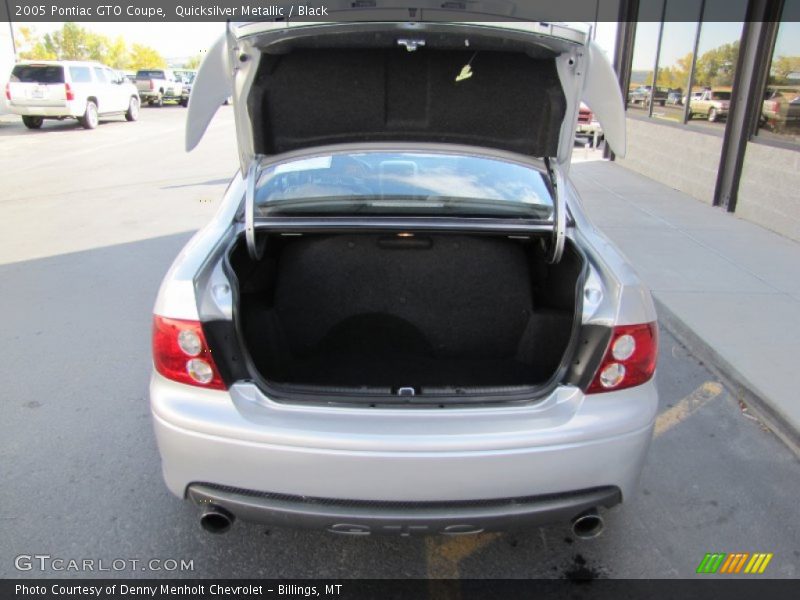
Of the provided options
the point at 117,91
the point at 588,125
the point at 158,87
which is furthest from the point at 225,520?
the point at 158,87

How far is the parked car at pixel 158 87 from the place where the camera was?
30825 millimetres

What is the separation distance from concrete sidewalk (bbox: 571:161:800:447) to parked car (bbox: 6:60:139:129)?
15.9 metres

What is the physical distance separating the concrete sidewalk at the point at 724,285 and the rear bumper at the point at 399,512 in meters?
1.99

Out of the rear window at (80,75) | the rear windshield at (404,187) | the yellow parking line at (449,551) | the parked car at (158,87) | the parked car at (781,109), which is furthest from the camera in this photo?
the parked car at (158,87)

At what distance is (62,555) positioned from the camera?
2.42 metres

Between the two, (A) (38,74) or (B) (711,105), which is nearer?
(B) (711,105)

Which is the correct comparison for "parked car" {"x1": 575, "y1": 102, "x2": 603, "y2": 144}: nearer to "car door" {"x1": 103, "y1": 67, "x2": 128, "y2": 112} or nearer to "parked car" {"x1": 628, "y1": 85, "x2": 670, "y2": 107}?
"parked car" {"x1": 628, "y1": 85, "x2": 670, "y2": 107}

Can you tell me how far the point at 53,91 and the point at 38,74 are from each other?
2.10 ft

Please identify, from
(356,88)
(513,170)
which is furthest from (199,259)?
(513,170)

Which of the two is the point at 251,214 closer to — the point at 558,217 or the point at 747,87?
the point at 558,217

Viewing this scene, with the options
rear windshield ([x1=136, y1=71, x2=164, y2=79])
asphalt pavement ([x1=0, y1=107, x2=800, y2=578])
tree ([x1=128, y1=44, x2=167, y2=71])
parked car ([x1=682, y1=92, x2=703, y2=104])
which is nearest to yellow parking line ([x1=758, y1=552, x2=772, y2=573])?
asphalt pavement ([x1=0, y1=107, x2=800, y2=578])

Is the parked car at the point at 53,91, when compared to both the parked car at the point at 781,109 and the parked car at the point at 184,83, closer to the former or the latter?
the parked car at the point at 184,83

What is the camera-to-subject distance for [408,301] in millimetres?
3094

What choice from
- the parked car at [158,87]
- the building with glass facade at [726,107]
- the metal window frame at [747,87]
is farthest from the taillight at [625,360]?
the parked car at [158,87]
